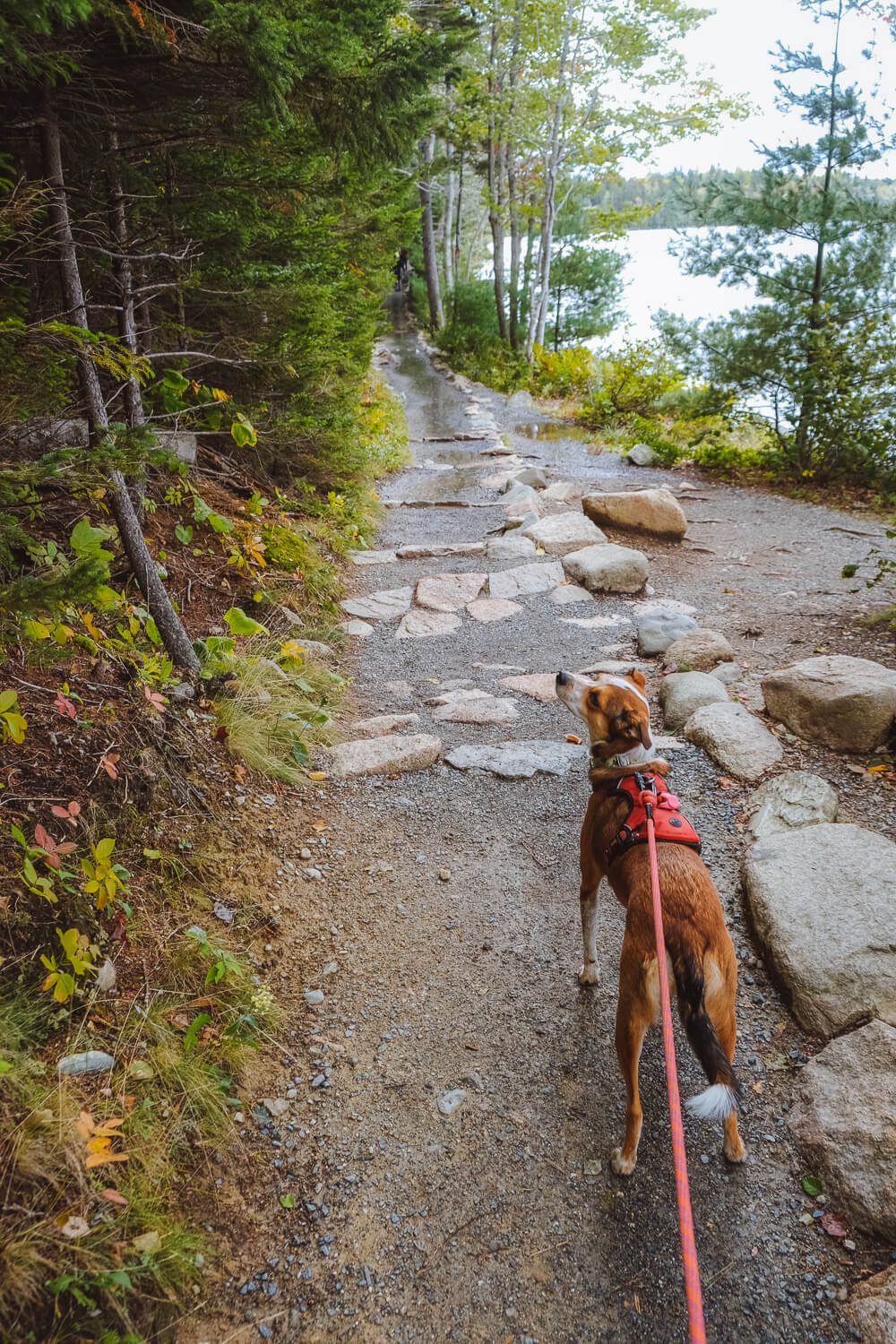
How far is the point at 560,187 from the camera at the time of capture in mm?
20141

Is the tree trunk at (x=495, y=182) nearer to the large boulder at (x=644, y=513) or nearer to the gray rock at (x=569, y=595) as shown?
the large boulder at (x=644, y=513)

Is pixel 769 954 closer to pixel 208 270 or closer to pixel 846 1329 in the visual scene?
pixel 846 1329

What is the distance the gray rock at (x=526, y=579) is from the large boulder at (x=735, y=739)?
286cm

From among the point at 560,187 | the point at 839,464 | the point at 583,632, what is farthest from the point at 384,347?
the point at 583,632

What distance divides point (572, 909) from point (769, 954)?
86 centimetres

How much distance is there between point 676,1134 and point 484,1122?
1.02m

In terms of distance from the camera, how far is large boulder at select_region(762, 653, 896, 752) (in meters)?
3.93

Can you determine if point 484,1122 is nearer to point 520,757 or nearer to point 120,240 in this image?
point 520,757

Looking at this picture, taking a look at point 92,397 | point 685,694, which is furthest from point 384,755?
point 92,397

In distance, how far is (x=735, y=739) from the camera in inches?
162

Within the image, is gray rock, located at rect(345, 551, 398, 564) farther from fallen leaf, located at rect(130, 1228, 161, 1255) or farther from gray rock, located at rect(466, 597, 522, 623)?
fallen leaf, located at rect(130, 1228, 161, 1255)

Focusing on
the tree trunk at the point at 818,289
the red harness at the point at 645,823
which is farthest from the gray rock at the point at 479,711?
the tree trunk at the point at 818,289

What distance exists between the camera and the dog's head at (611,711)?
2.84 metres

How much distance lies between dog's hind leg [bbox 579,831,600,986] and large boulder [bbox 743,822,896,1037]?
711mm
